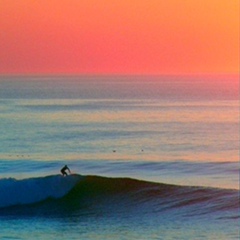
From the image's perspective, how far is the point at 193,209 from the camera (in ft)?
90.3

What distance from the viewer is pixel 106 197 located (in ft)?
99.2

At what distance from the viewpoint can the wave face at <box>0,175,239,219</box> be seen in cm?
2814

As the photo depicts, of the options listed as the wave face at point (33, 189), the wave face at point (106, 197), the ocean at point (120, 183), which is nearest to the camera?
the ocean at point (120, 183)

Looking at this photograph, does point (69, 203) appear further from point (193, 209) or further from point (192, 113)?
point (192, 113)

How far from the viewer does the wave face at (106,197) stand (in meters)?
28.1

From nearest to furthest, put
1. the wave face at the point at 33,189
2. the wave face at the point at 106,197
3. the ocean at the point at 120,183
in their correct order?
the ocean at the point at 120,183
the wave face at the point at 106,197
the wave face at the point at 33,189

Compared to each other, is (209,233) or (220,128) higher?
(220,128)

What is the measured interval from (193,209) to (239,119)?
136ft

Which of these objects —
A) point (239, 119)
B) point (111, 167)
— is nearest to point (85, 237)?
point (111, 167)

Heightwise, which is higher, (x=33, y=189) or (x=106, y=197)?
(x=33, y=189)

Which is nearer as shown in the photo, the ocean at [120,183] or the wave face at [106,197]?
the ocean at [120,183]

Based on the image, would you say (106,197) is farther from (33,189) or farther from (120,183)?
(33,189)

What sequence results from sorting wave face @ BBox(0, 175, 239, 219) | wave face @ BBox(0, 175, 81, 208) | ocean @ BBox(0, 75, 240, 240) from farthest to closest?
wave face @ BBox(0, 175, 81, 208) → wave face @ BBox(0, 175, 239, 219) → ocean @ BBox(0, 75, 240, 240)

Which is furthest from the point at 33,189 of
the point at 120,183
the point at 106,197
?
the point at 120,183
